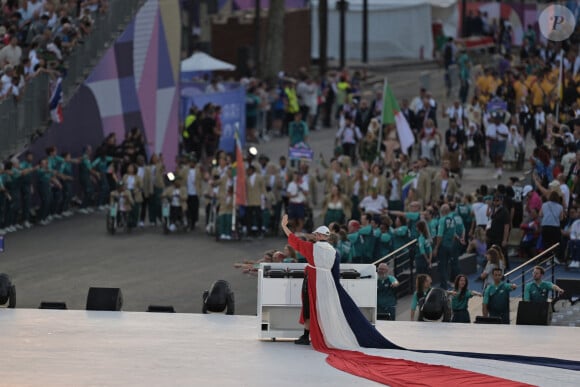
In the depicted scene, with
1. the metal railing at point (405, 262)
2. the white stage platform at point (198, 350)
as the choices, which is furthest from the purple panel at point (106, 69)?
the white stage platform at point (198, 350)

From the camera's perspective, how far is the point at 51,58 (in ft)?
136

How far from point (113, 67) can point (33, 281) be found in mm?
11300

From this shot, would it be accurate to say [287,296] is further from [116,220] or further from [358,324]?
[116,220]

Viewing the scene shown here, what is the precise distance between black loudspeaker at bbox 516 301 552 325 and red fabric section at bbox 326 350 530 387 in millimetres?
4261

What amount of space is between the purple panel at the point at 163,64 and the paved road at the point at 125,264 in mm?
5624

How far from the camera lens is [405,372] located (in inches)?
821

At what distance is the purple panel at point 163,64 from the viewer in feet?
147

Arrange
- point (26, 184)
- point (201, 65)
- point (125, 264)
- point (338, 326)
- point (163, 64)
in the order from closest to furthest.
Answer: point (338, 326), point (125, 264), point (26, 184), point (163, 64), point (201, 65)

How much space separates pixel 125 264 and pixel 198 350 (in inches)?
493

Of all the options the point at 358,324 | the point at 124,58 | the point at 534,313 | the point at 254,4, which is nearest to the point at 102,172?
the point at 124,58

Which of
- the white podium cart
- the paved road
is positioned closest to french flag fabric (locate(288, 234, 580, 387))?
the white podium cart

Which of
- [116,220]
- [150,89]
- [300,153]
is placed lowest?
[116,220]

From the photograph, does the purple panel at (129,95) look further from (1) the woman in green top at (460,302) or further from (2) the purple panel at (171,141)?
(1) the woman in green top at (460,302)

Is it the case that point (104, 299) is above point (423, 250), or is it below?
below
